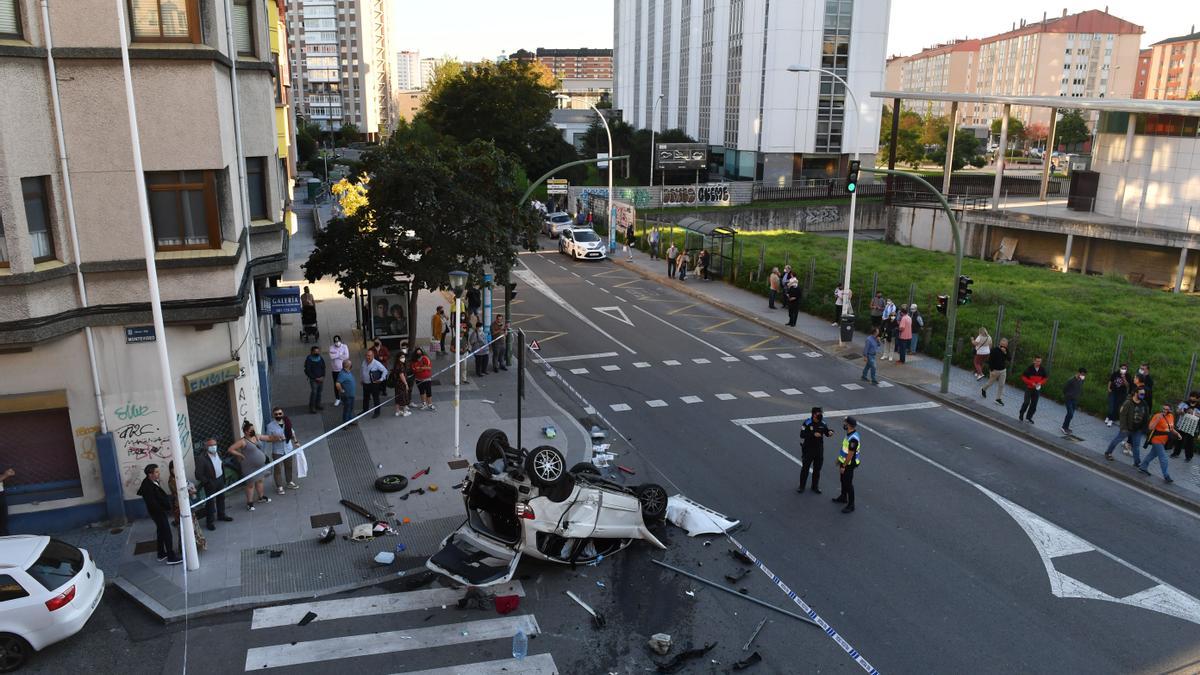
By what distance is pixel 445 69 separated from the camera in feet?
266

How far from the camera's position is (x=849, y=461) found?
45.9ft

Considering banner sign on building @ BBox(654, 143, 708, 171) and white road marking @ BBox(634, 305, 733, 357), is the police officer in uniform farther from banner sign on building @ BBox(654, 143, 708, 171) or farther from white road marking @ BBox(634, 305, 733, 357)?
banner sign on building @ BBox(654, 143, 708, 171)

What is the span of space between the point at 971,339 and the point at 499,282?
42.0 feet

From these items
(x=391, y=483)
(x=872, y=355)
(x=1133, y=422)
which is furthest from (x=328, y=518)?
(x=1133, y=422)

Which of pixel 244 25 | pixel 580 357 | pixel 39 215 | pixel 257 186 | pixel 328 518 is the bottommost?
pixel 580 357

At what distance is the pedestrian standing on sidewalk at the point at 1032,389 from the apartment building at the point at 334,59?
147207 mm

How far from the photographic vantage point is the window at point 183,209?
1299cm

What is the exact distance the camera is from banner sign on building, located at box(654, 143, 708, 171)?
203 feet

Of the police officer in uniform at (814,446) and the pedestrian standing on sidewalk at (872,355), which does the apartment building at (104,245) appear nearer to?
the police officer in uniform at (814,446)

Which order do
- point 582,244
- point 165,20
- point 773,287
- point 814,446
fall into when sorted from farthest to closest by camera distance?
point 582,244 < point 773,287 < point 814,446 < point 165,20

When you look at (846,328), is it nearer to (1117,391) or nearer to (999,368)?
(999,368)

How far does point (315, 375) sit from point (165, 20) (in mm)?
8079

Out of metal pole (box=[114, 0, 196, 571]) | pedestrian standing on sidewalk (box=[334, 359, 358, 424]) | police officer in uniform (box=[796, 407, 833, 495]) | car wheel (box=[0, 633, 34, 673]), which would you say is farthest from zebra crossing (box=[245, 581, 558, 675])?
pedestrian standing on sidewalk (box=[334, 359, 358, 424])

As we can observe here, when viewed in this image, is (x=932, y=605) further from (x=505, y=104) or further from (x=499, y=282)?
(x=505, y=104)
